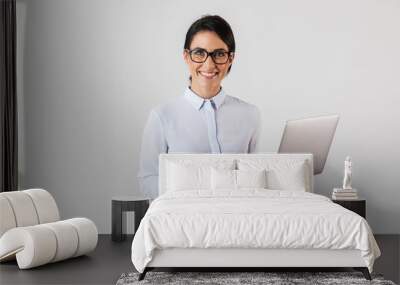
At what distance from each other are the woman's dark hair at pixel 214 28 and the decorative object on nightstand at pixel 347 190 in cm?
153

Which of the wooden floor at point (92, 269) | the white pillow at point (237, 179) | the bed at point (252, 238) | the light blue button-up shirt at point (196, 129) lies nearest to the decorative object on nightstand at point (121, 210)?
the wooden floor at point (92, 269)

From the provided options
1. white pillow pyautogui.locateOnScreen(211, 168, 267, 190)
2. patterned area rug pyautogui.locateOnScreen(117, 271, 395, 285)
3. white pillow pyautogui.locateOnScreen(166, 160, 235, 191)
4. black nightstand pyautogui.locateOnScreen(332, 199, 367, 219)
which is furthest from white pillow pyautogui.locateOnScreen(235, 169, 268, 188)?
patterned area rug pyautogui.locateOnScreen(117, 271, 395, 285)

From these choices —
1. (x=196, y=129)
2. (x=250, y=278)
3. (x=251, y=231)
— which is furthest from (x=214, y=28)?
(x=250, y=278)

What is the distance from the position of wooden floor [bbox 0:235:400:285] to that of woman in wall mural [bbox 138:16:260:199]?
3.89 feet

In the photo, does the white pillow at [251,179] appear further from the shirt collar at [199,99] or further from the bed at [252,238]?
the bed at [252,238]

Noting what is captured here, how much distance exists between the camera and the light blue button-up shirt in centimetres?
700

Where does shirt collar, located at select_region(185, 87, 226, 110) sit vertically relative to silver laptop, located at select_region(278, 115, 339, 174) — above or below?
above

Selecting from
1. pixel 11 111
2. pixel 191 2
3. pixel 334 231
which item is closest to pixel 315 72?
pixel 191 2

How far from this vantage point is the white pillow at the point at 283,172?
636 centimetres

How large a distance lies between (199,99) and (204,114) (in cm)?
16

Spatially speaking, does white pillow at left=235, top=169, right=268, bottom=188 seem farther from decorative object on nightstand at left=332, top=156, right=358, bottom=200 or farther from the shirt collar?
the shirt collar

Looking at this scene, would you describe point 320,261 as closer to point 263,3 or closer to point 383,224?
point 383,224

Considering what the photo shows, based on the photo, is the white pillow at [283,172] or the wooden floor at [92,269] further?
the white pillow at [283,172]

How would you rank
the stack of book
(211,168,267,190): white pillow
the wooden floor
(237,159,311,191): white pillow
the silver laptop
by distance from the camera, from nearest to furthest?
the wooden floor < (211,168,267,190): white pillow < (237,159,311,191): white pillow < the stack of book < the silver laptop
